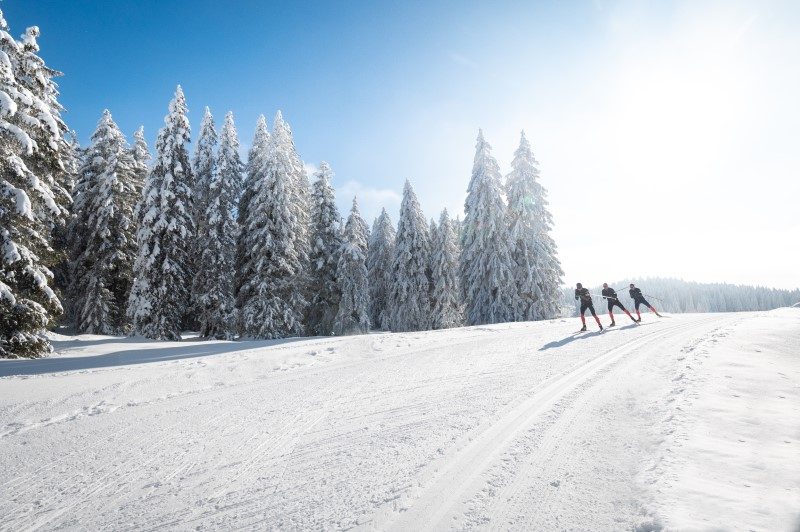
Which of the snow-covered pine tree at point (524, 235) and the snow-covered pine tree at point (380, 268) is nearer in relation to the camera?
the snow-covered pine tree at point (524, 235)

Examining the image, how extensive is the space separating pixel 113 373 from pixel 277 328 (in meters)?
14.1

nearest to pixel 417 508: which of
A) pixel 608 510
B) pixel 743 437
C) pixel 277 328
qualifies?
pixel 608 510

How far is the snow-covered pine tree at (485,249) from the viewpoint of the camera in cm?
2567

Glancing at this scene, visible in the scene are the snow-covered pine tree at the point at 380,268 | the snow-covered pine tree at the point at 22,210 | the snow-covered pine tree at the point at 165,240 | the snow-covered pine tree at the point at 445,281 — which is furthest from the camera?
the snow-covered pine tree at the point at 380,268

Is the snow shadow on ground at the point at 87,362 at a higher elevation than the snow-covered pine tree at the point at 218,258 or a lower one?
lower

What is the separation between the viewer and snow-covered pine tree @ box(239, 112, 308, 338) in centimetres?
2147

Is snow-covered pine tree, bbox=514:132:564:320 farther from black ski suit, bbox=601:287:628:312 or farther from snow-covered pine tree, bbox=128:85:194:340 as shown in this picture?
snow-covered pine tree, bbox=128:85:194:340

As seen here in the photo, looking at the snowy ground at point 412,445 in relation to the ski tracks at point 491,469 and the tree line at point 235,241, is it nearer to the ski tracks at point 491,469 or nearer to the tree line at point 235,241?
the ski tracks at point 491,469

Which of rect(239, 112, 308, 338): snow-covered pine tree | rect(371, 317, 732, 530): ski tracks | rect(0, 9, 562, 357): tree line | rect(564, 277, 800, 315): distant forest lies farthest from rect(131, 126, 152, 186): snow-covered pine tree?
rect(564, 277, 800, 315): distant forest

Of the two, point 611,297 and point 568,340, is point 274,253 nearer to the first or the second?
point 568,340

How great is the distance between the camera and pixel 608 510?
273cm

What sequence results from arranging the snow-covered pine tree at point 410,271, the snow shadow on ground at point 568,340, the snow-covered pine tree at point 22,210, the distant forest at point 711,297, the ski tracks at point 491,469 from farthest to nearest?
the distant forest at point 711,297, the snow-covered pine tree at point 410,271, the snow-covered pine tree at point 22,210, the snow shadow on ground at point 568,340, the ski tracks at point 491,469

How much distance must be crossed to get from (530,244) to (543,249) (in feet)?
3.20

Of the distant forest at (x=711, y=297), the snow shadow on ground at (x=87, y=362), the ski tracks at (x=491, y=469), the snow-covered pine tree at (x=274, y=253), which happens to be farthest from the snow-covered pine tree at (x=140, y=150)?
the distant forest at (x=711, y=297)
